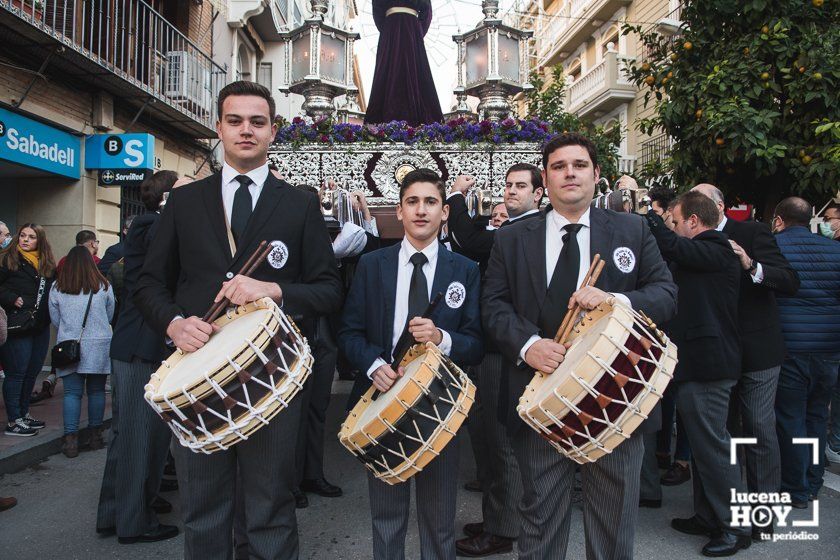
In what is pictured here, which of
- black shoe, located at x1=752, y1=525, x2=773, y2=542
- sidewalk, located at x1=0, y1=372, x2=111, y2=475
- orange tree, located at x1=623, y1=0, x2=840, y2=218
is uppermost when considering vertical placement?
orange tree, located at x1=623, y1=0, x2=840, y2=218

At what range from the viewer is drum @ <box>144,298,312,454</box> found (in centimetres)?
→ 211

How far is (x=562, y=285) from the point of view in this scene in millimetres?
2645

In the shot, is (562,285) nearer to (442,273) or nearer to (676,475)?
(442,273)

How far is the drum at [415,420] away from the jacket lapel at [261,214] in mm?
826

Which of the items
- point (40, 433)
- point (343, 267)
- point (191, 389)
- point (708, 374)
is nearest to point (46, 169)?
point (40, 433)

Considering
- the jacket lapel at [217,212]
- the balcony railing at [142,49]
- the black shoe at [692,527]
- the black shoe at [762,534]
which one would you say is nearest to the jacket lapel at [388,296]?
the jacket lapel at [217,212]

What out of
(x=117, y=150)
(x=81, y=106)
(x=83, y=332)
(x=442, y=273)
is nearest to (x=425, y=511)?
(x=442, y=273)

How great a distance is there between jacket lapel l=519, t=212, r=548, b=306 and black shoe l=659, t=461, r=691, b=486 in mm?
2835

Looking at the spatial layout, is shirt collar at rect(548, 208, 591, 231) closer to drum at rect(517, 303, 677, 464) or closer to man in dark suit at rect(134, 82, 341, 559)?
drum at rect(517, 303, 677, 464)

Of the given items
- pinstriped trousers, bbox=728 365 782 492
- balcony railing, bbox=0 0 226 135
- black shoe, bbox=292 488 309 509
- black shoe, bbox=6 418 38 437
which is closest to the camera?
pinstriped trousers, bbox=728 365 782 492

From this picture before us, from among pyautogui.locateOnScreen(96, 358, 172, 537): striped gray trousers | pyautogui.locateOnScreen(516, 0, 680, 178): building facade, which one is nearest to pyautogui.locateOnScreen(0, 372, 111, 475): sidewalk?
pyautogui.locateOnScreen(96, 358, 172, 537): striped gray trousers

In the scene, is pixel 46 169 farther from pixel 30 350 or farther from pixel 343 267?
pixel 343 267

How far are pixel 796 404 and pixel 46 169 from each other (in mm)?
9905

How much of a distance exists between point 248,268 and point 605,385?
1.42 m
